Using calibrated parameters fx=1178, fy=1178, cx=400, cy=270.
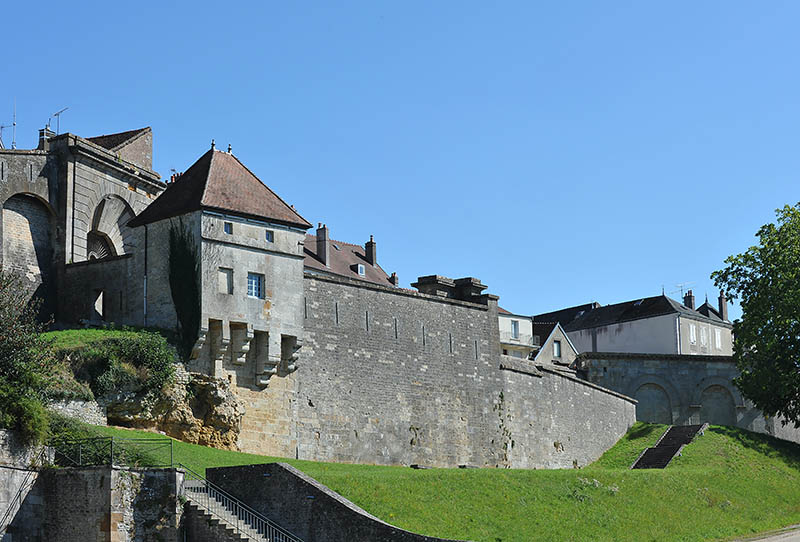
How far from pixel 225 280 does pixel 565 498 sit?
40.6ft

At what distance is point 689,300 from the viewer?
79.8 meters

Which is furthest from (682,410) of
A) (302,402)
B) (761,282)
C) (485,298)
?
(302,402)

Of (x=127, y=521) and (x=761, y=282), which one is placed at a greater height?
(x=761, y=282)

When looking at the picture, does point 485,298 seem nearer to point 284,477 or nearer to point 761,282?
point 761,282

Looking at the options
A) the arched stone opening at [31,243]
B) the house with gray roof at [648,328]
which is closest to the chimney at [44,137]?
the arched stone opening at [31,243]

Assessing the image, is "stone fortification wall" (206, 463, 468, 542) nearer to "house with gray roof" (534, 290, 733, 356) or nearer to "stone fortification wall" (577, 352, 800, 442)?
"stone fortification wall" (577, 352, 800, 442)

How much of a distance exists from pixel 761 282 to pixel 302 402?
21.8m

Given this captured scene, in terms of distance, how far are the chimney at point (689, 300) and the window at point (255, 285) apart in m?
48.0

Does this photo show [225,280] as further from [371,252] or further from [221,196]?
[371,252]

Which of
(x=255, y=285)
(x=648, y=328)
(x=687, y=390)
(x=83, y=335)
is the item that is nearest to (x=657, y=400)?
(x=687, y=390)

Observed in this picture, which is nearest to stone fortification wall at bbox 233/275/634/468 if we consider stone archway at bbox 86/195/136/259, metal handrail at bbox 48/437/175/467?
metal handrail at bbox 48/437/175/467

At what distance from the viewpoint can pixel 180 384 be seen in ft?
116

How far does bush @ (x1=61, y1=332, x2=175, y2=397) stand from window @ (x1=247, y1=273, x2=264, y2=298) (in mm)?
3436

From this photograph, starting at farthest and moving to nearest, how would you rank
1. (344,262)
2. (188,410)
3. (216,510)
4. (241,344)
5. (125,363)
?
1. (344,262)
2. (241,344)
3. (188,410)
4. (125,363)
5. (216,510)
